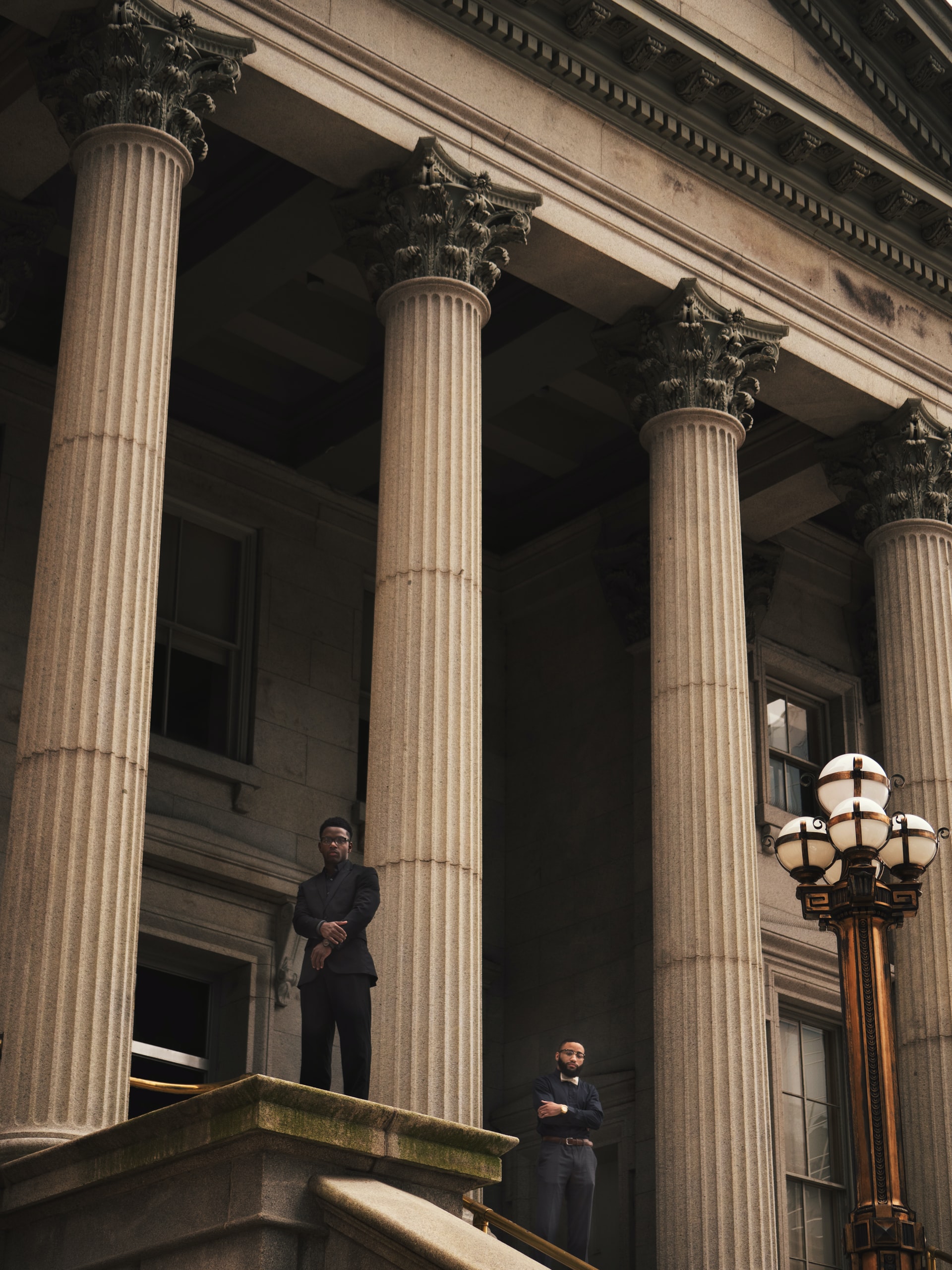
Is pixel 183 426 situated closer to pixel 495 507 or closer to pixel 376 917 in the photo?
pixel 495 507

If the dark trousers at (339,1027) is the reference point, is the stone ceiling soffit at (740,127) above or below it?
above

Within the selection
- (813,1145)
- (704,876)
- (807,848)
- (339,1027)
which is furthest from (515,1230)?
(813,1145)

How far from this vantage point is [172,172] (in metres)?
16.1

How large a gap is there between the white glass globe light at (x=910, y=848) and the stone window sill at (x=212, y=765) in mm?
10295

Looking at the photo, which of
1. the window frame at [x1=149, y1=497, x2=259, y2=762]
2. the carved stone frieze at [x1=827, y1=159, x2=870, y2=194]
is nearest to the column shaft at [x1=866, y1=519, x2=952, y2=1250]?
the carved stone frieze at [x1=827, y1=159, x2=870, y2=194]

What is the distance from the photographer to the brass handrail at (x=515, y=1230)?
11883 millimetres

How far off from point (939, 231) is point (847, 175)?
65.7 inches

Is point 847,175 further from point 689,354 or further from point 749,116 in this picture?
point 689,354

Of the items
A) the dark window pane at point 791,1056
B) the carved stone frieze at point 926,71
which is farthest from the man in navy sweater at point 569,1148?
the carved stone frieze at point 926,71

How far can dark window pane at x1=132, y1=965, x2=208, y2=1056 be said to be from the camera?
21531 millimetres

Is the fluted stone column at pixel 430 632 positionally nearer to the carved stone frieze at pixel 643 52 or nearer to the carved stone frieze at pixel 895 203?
the carved stone frieze at pixel 643 52

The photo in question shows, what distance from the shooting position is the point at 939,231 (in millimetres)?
22344

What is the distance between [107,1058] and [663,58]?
12.0 metres

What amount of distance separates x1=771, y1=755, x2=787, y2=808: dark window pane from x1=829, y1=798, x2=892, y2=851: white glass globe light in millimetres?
12250
